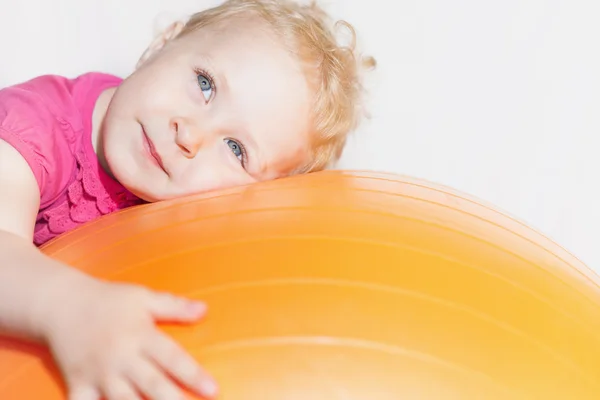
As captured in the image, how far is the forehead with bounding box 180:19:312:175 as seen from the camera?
1.17 meters

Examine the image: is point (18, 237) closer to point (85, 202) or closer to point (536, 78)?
point (85, 202)

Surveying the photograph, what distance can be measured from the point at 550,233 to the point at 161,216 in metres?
0.97

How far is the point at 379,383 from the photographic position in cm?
72

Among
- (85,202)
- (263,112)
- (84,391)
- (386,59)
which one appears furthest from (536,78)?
(84,391)

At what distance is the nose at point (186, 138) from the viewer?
112cm

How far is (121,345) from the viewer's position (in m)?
0.73

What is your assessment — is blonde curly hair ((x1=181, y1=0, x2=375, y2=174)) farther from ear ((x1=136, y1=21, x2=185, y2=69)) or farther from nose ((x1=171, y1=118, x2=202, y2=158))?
nose ((x1=171, y1=118, x2=202, y2=158))

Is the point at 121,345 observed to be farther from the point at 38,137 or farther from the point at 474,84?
the point at 474,84

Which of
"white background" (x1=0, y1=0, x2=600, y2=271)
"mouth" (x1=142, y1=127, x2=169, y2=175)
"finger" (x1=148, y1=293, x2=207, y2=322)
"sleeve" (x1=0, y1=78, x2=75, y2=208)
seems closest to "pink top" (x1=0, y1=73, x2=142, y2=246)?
"sleeve" (x1=0, y1=78, x2=75, y2=208)

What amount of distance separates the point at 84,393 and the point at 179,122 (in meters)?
0.49

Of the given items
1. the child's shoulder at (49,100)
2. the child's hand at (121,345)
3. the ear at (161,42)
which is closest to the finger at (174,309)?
the child's hand at (121,345)

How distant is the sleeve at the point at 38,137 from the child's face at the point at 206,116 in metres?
0.07

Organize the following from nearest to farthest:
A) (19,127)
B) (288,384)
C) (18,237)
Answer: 1. (288,384)
2. (18,237)
3. (19,127)

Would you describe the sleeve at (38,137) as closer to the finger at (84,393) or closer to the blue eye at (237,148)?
the blue eye at (237,148)
